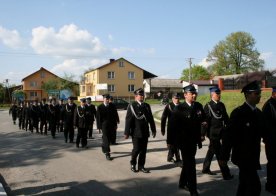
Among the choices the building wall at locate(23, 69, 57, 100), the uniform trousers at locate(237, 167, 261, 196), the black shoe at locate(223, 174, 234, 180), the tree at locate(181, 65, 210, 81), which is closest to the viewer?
the uniform trousers at locate(237, 167, 261, 196)

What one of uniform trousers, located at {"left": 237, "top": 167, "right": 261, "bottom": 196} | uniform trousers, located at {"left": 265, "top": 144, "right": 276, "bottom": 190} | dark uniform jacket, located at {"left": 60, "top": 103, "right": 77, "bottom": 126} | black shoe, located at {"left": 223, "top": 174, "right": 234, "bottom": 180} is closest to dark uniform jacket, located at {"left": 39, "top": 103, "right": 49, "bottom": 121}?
dark uniform jacket, located at {"left": 60, "top": 103, "right": 77, "bottom": 126}

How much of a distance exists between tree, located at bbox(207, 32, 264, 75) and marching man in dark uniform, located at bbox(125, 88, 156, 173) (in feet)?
234

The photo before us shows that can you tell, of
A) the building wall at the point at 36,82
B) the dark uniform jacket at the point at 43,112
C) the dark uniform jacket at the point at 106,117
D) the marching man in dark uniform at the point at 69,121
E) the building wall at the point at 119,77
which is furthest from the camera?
the building wall at the point at 36,82

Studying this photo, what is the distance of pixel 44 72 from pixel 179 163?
87174 millimetres

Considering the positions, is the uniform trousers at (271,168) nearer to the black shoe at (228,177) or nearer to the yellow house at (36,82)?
the black shoe at (228,177)

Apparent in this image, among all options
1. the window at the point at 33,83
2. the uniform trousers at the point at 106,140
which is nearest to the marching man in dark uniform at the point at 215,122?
the uniform trousers at the point at 106,140

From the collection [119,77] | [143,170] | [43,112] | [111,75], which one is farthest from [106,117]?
[119,77]

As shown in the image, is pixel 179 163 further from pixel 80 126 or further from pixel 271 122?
pixel 80 126

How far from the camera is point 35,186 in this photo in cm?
683

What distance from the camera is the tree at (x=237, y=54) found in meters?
75.9

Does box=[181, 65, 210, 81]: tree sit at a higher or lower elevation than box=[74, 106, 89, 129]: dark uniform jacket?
higher

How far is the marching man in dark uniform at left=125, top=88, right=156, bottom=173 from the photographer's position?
26.3ft

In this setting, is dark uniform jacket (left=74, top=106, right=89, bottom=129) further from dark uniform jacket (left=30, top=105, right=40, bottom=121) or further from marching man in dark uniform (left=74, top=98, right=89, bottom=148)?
dark uniform jacket (left=30, top=105, right=40, bottom=121)

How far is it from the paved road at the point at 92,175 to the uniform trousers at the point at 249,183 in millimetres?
1435
